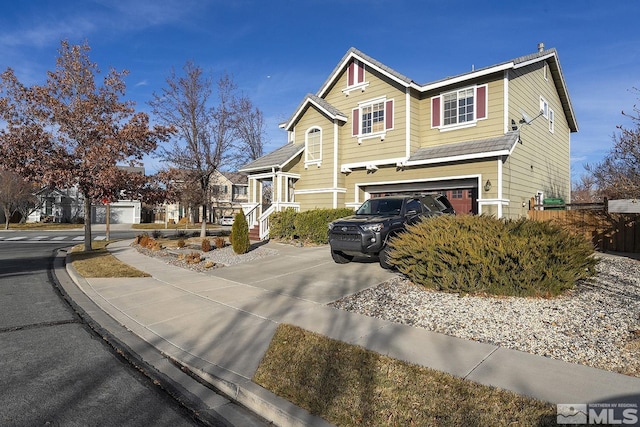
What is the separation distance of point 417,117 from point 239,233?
8.85m

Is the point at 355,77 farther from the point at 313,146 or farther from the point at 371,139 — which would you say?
the point at 313,146

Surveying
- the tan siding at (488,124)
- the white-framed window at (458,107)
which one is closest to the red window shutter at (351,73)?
the tan siding at (488,124)

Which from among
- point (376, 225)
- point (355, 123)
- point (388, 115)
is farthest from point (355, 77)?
point (376, 225)

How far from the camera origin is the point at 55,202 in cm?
4334

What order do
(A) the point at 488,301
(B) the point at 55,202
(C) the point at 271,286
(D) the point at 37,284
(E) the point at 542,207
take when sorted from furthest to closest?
(B) the point at 55,202, (E) the point at 542,207, (D) the point at 37,284, (C) the point at 271,286, (A) the point at 488,301

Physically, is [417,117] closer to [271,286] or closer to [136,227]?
[271,286]

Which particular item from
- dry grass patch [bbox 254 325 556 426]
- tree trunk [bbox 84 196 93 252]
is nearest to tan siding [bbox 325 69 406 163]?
tree trunk [bbox 84 196 93 252]

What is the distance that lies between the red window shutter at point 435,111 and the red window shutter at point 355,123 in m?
3.40

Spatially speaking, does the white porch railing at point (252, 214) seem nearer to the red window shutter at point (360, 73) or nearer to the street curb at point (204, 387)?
the red window shutter at point (360, 73)

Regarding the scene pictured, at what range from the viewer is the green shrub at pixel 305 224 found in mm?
14422

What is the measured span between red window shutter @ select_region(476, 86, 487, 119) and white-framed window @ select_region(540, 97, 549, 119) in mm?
4277

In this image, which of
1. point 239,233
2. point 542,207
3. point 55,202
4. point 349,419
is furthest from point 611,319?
point 55,202

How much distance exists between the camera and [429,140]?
1525 cm

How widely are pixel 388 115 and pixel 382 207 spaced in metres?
6.73
